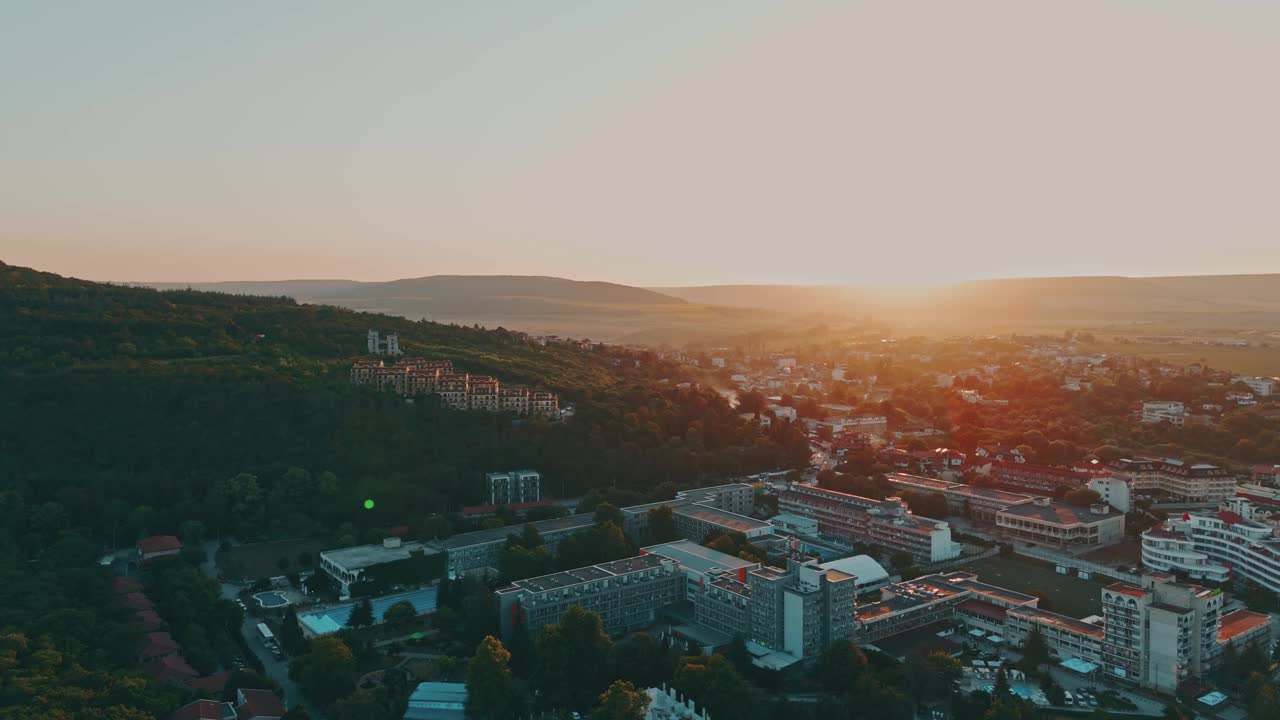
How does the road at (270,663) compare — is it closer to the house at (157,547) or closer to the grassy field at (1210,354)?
the house at (157,547)

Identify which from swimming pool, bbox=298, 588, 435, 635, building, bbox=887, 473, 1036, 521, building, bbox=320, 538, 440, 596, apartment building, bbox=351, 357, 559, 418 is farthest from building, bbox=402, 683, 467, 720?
building, bbox=887, 473, 1036, 521

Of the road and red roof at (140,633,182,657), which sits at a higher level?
red roof at (140,633,182,657)

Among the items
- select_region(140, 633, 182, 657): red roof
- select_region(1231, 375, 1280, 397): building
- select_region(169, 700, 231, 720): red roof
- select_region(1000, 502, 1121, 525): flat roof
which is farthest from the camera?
select_region(1231, 375, 1280, 397): building

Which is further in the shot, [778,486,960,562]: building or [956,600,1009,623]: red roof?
[778,486,960,562]: building

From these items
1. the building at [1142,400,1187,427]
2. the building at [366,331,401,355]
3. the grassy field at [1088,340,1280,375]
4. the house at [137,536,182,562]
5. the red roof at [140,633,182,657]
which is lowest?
the red roof at [140,633,182,657]

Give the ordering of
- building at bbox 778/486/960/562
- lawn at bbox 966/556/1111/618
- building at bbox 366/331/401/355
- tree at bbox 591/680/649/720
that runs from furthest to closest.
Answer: building at bbox 366/331/401/355 → building at bbox 778/486/960/562 → lawn at bbox 966/556/1111/618 → tree at bbox 591/680/649/720

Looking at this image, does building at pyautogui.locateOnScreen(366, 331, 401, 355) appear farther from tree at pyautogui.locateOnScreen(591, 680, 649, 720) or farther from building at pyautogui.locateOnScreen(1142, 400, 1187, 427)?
building at pyautogui.locateOnScreen(1142, 400, 1187, 427)

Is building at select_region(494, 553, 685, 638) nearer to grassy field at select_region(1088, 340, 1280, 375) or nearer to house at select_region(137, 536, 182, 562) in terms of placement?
house at select_region(137, 536, 182, 562)
